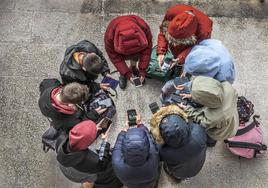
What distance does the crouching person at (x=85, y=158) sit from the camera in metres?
3.82

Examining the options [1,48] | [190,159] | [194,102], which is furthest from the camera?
[1,48]

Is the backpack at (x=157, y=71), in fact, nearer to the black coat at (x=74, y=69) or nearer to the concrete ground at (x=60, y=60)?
the concrete ground at (x=60, y=60)

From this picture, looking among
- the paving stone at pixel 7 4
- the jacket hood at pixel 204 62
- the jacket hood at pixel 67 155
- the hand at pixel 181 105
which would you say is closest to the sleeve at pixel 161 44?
the jacket hood at pixel 204 62

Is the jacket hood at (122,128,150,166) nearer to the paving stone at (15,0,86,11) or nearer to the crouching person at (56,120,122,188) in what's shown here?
the crouching person at (56,120,122,188)

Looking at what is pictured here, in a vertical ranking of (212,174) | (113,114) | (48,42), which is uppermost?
(48,42)

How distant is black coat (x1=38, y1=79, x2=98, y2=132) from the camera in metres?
4.14

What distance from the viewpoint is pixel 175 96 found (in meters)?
4.57

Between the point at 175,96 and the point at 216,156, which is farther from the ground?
the point at 175,96

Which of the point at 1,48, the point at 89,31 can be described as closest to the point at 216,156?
the point at 89,31

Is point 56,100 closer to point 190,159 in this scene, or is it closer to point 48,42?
point 190,159

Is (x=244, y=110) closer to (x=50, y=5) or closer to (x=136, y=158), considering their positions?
(x=136, y=158)

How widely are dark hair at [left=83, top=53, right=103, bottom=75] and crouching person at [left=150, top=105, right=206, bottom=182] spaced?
2.47 ft

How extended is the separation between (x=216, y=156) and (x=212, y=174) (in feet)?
0.69

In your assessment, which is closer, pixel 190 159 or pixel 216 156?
pixel 190 159
